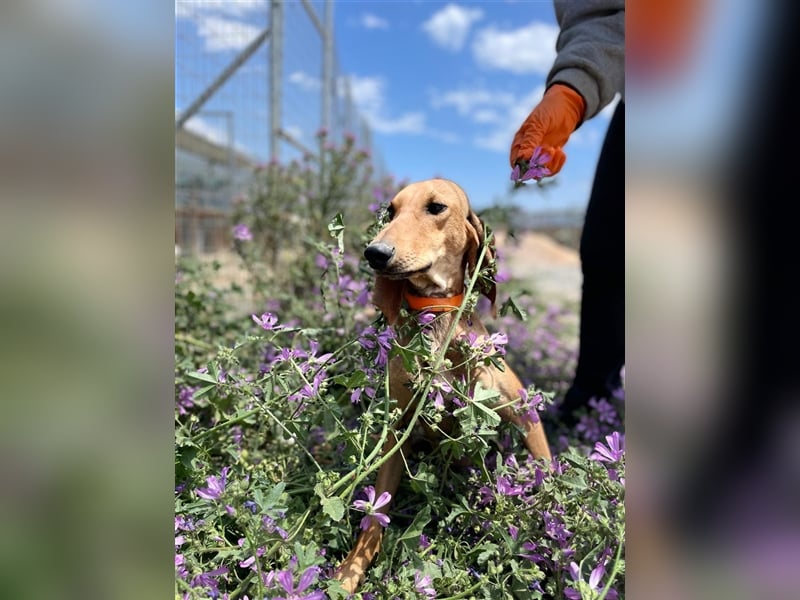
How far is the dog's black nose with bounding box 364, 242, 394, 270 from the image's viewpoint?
116 cm

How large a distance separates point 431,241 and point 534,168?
1.09 feet

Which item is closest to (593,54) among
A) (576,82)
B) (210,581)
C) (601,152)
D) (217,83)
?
(576,82)

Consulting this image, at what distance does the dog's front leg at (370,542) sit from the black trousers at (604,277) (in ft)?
3.63

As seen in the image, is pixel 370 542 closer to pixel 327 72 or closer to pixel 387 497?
pixel 387 497

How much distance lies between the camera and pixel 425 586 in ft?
3.33

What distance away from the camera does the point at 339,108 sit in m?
5.79

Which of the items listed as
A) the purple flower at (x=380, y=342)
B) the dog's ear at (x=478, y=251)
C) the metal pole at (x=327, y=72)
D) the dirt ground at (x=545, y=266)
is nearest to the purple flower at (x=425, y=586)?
the purple flower at (x=380, y=342)

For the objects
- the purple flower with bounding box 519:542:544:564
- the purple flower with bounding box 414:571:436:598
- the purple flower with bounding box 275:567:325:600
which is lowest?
the purple flower with bounding box 414:571:436:598

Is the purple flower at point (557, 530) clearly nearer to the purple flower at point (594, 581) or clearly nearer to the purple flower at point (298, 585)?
the purple flower at point (594, 581)

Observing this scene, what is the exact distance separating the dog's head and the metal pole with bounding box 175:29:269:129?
2.64m

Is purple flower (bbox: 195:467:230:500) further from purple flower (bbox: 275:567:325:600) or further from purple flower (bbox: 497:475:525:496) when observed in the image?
purple flower (bbox: 497:475:525:496)

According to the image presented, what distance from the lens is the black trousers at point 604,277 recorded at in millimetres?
1947

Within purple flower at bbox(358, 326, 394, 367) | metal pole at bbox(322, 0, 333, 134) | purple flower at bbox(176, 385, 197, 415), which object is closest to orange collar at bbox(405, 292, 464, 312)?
purple flower at bbox(358, 326, 394, 367)
